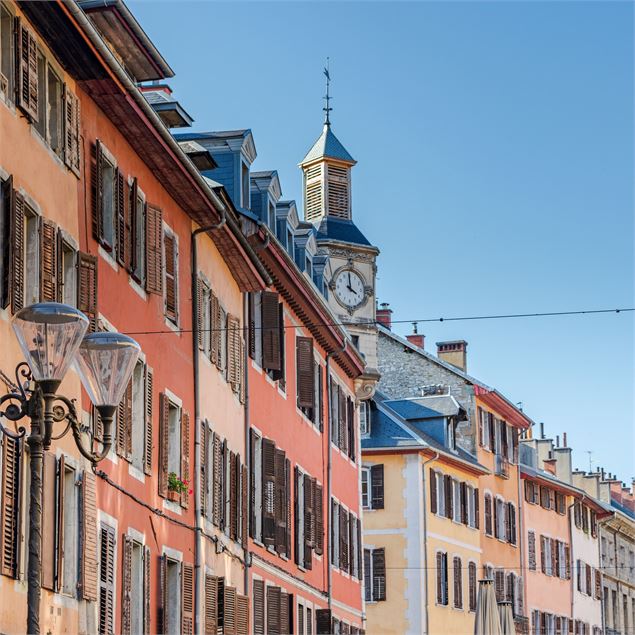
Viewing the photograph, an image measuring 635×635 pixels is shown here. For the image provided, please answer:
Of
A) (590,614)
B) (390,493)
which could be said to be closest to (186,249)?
(390,493)

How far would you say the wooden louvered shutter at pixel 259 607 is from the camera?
31.0 metres

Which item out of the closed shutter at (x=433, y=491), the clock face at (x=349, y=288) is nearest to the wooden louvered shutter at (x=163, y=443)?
the closed shutter at (x=433, y=491)

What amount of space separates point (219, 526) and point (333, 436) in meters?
13.3

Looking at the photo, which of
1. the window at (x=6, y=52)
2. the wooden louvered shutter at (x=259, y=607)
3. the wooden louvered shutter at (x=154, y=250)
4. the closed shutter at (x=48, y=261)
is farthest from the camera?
the wooden louvered shutter at (x=259, y=607)

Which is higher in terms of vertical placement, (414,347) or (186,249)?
(414,347)

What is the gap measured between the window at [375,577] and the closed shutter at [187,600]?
2782 centimetres

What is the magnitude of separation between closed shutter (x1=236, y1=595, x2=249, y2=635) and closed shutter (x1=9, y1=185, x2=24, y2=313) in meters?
12.1

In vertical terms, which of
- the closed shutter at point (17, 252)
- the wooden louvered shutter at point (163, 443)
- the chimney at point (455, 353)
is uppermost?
the chimney at point (455, 353)

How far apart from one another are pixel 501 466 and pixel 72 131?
144 feet

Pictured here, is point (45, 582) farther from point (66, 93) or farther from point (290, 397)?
point (290, 397)

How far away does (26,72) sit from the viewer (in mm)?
18297

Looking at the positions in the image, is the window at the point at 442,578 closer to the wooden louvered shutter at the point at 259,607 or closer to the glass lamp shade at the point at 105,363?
the wooden louvered shutter at the point at 259,607

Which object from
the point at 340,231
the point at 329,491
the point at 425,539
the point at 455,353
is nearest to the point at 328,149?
the point at 340,231

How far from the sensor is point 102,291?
69.9 feet
